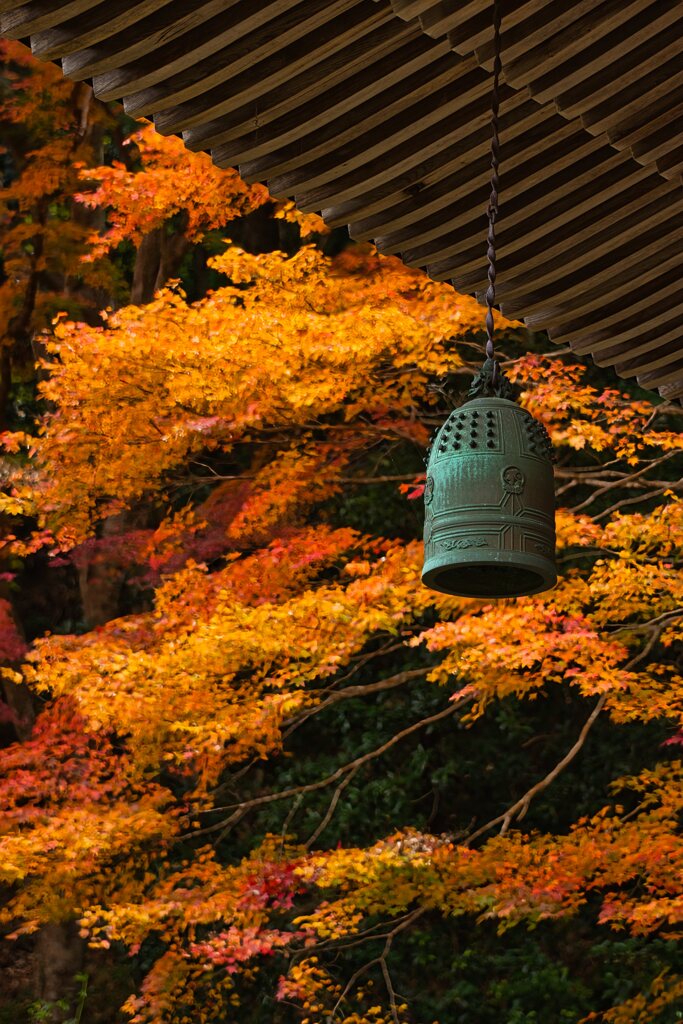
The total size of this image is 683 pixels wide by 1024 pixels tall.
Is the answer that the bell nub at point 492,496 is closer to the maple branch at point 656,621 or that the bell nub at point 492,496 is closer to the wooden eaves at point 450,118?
the wooden eaves at point 450,118

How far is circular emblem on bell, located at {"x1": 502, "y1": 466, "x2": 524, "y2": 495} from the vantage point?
2982 mm

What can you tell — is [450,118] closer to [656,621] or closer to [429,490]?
[429,490]

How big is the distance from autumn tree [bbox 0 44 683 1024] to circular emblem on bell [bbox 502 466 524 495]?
4.01m

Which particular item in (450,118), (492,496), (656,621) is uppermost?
(450,118)

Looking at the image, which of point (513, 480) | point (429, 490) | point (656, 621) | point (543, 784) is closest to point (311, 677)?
point (543, 784)

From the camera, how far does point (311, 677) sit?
26.1 feet

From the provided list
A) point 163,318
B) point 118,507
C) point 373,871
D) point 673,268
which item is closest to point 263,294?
point 163,318

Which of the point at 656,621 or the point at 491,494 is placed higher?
the point at 656,621

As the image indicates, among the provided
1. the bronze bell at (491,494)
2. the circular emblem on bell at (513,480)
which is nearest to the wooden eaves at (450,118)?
the bronze bell at (491,494)

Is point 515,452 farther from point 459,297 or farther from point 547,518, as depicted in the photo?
point 459,297

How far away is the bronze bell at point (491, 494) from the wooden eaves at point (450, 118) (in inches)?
28.3

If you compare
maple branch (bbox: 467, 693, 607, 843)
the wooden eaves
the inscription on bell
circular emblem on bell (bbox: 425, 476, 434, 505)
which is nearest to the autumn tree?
maple branch (bbox: 467, 693, 607, 843)

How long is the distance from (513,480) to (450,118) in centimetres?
103

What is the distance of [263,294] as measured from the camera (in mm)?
8812
